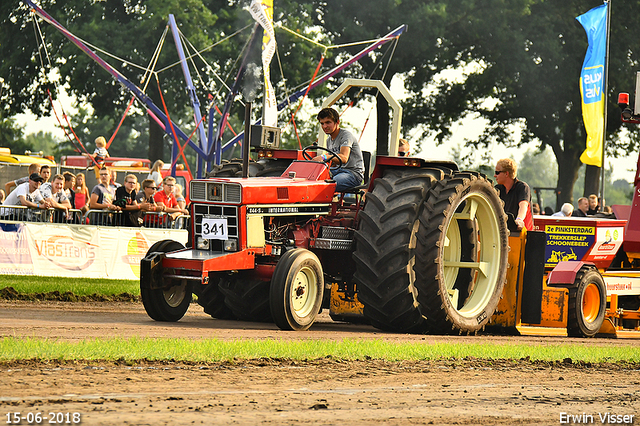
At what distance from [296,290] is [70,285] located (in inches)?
232

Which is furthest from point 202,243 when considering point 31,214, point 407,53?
point 407,53

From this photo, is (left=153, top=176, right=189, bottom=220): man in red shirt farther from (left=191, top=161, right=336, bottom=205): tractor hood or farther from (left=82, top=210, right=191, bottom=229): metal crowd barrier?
(left=191, top=161, right=336, bottom=205): tractor hood

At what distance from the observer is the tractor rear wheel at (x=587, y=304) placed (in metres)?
10.6

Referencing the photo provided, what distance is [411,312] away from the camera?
9.05 meters

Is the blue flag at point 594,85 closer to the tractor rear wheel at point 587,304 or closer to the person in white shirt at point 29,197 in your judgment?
the tractor rear wheel at point 587,304

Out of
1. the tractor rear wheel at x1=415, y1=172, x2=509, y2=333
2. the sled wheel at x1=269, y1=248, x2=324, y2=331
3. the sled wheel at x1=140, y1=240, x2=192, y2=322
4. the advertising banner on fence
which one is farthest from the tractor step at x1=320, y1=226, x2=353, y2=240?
the advertising banner on fence

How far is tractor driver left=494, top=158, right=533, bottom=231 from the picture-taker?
1079 cm

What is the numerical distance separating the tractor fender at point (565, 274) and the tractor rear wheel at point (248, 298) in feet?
11.2

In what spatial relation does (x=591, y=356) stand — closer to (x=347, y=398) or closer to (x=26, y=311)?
(x=347, y=398)

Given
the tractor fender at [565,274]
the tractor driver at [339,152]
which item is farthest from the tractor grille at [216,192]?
the tractor fender at [565,274]

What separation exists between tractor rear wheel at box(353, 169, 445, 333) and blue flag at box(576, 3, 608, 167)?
1437 cm

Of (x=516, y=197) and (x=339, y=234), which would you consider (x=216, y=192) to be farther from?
(x=516, y=197)

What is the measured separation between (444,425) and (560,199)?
33.1 m

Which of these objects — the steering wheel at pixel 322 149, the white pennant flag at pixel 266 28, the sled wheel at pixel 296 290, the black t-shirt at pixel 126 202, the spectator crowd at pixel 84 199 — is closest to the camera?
the sled wheel at pixel 296 290
